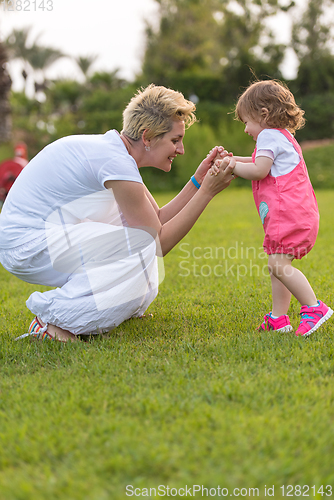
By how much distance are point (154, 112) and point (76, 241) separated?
856 millimetres

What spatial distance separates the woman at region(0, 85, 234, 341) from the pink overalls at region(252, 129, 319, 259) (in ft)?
1.01

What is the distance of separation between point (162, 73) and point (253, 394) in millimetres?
23372

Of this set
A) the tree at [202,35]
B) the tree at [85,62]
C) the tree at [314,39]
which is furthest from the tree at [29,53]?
the tree at [314,39]

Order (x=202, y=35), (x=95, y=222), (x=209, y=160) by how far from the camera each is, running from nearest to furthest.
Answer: (x=95, y=222) < (x=209, y=160) < (x=202, y=35)

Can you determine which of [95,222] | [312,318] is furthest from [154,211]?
[312,318]

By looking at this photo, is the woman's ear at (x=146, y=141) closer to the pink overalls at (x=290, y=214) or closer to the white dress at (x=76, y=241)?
the white dress at (x=76, y=241)

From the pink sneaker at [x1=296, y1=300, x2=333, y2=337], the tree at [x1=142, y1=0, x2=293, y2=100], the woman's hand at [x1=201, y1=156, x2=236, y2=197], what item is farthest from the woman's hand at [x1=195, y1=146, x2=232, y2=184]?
the tree at [x1=142, y1=0, x2=293, y2=100]

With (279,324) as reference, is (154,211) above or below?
above

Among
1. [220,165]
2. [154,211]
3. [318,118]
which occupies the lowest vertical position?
[318,118]

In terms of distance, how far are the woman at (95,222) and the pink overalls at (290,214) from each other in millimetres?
309

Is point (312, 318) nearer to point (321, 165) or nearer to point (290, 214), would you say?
point (290, 214)

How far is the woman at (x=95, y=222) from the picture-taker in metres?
2.60

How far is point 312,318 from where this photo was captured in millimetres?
2547

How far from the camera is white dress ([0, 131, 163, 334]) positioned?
260cm
